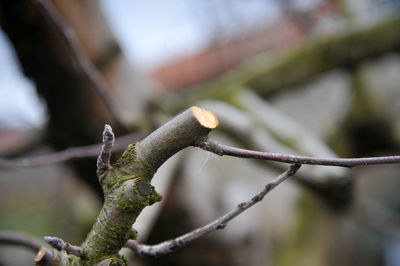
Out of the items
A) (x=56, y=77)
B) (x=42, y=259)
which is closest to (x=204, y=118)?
(x=42, y=259)

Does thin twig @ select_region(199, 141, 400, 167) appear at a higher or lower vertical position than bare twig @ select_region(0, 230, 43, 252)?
lower

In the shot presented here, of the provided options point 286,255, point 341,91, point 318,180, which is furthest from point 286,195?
point 318,180

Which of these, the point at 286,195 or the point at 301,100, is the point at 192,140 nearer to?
the point at 286,195

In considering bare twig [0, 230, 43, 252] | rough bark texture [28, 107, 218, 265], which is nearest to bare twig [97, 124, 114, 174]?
rough bark texture [28, 107, 218, 265]

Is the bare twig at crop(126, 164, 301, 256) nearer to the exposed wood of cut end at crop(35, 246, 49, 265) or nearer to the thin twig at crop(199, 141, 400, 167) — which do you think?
the thin twig at crop(199, 141, 400, 167)

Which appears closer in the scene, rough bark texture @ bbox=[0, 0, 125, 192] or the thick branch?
the thick branch
